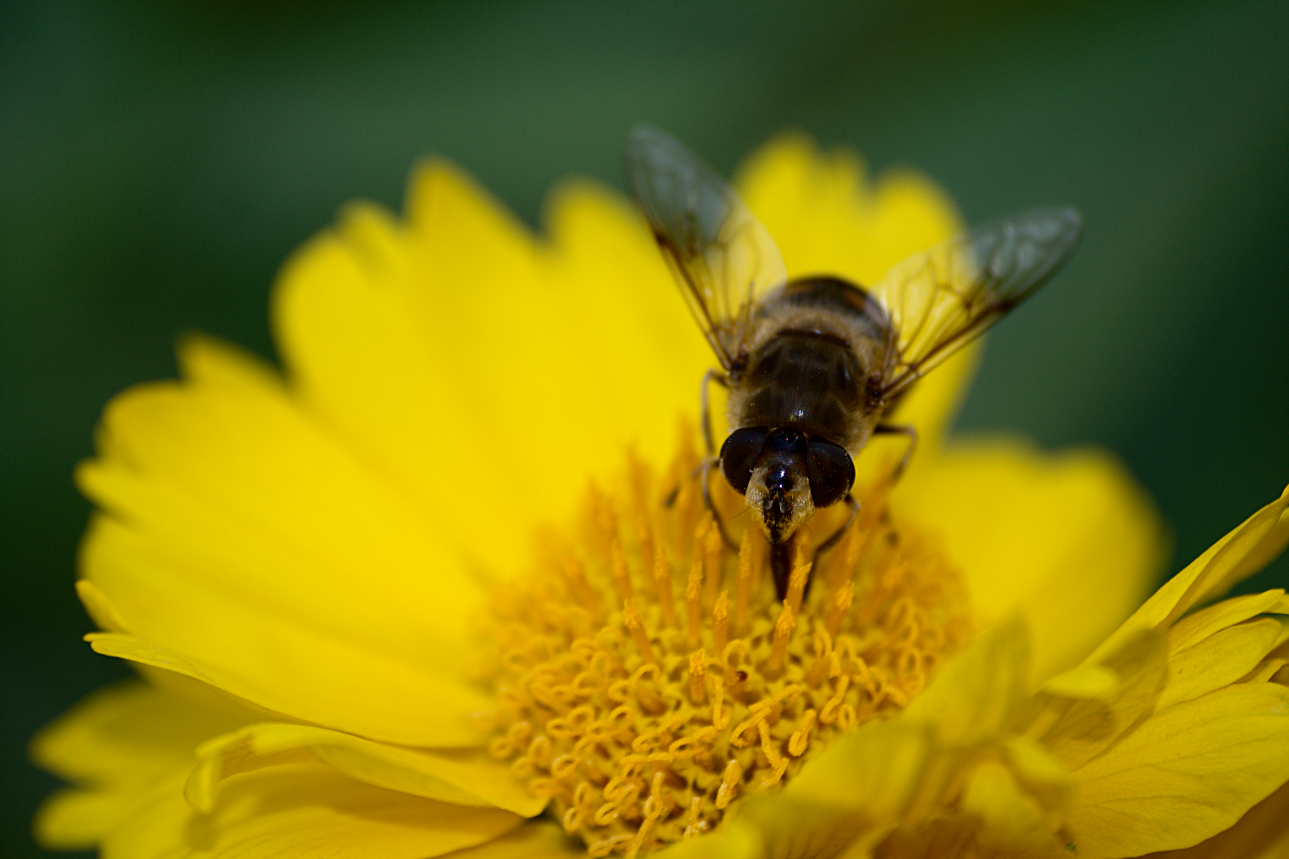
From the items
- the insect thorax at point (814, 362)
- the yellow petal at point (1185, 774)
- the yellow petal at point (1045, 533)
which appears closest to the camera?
the yellow petal at point (1185, 774)

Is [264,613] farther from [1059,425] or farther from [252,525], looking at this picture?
[1059,425]

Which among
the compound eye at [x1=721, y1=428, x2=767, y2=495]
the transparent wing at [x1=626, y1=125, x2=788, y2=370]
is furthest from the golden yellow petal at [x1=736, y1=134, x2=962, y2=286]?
the compound eye at [x1=721, y1=428, x2=767, y2=495]

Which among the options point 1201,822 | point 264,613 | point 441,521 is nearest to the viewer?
point 1201,822

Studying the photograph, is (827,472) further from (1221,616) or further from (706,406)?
(1221,616)

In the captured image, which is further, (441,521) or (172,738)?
(441,521)

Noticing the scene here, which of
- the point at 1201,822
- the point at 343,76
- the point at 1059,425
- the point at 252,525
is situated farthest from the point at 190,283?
the point at 1201,822

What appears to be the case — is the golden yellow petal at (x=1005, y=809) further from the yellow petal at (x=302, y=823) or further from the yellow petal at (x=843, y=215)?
the yellow petal at (x=843, y=215)

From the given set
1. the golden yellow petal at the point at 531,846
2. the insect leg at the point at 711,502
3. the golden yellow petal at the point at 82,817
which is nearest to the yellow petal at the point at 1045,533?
the insect leg at the point at 711,502
